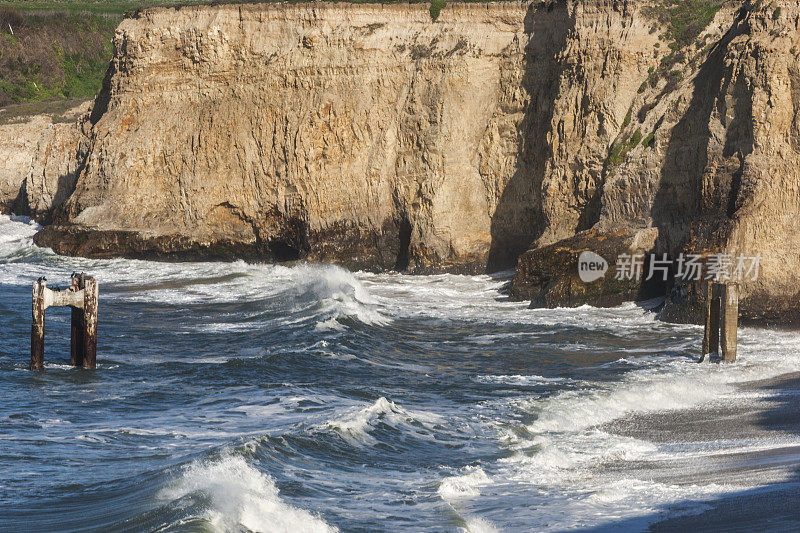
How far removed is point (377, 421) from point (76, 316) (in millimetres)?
6265

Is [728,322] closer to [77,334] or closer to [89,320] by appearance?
[89,320]

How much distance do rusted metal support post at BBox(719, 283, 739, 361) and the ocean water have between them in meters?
0.33

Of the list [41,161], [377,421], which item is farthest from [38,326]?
[41,161]

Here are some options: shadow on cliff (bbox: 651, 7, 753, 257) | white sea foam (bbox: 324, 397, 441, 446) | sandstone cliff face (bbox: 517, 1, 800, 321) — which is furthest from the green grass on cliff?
white sea foam (bbox: 324, 397, 441, 446)

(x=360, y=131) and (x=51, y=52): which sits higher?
(x=51, y=52)

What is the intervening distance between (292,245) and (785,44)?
16954mm

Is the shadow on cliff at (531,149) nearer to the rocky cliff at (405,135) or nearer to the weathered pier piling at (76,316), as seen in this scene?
the rocky cliff at (405,135)

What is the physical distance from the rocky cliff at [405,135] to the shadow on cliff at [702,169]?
75mm

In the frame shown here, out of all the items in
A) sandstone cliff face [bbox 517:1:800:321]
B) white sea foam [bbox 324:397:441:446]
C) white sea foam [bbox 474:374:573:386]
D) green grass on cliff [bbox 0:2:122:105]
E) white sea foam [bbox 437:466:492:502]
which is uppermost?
green grass on cliff [bbox 0:2:122:105]

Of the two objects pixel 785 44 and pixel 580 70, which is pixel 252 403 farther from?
pixel 580 70

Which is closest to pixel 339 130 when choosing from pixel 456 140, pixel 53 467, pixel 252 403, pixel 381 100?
pixel 381 100

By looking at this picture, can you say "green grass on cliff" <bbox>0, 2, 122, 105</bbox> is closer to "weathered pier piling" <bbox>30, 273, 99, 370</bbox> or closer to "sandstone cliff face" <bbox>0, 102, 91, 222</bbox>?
"sandstone cliff face" <bbox>0, 102, 91, 222</bbox>

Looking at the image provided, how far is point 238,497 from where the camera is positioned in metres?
9.24

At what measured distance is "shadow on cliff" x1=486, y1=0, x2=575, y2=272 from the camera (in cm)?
2977
